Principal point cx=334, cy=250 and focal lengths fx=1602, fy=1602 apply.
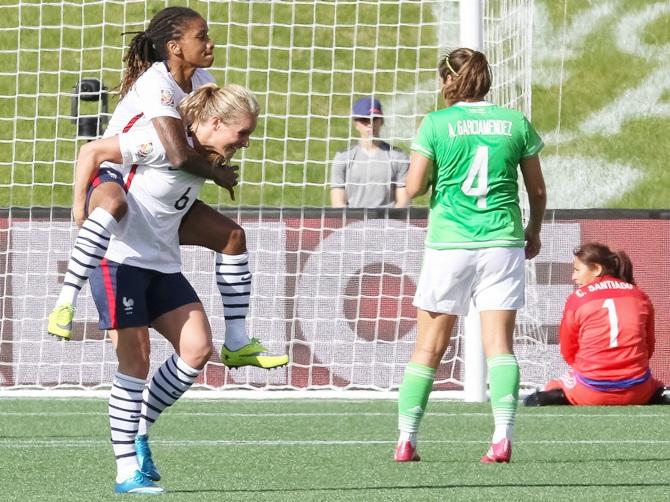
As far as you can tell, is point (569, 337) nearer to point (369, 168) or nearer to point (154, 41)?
point (369, 168)

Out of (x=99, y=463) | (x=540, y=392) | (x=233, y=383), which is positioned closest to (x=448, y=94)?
(x=99, y=463)

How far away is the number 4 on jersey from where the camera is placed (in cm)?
729

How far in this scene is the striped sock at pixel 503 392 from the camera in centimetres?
718

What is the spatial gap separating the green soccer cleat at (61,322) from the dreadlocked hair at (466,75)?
92.3 inches

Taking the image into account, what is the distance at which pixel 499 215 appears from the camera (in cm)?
729

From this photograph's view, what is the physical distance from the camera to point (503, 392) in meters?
7.24

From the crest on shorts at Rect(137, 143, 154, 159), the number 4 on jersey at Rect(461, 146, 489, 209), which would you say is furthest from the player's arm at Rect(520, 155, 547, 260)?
the crest on shorts at Rect(137, 143, 154, 159)

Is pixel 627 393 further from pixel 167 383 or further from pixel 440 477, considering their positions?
pixel 167 383

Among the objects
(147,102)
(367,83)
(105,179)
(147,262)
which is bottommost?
(147,262)

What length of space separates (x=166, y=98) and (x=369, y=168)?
5.86 m

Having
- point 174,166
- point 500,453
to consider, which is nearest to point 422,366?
point 500,453

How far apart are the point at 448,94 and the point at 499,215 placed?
2.03ft

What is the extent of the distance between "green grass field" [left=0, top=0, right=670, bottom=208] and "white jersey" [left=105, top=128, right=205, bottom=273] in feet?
30.7

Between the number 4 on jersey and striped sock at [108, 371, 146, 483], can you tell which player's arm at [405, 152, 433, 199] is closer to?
the number 4 on jersey
